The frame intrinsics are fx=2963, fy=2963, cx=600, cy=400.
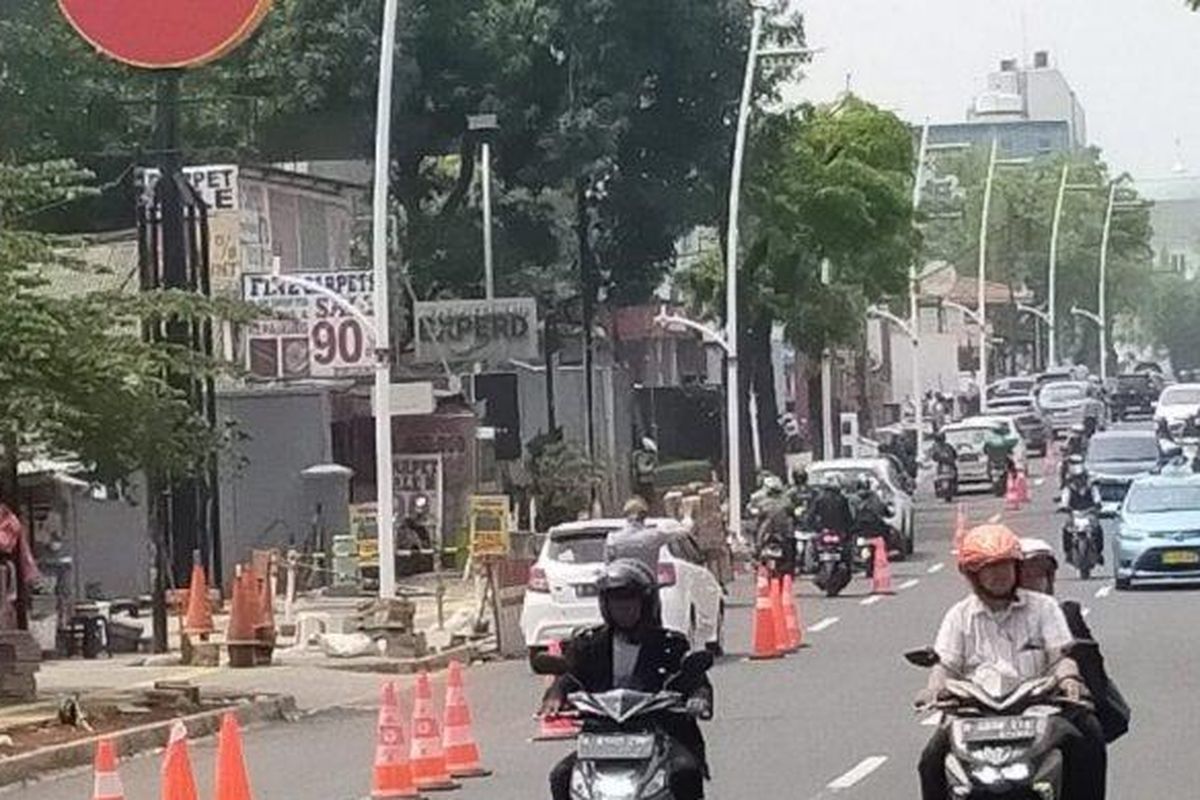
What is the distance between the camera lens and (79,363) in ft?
80.7

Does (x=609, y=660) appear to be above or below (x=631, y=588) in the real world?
below

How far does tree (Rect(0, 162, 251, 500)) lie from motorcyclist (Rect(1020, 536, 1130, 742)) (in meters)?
13.5

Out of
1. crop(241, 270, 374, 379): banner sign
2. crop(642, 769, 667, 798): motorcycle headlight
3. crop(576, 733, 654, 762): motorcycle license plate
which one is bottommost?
crop(642, 769, 667, 798): motorcycle headlight

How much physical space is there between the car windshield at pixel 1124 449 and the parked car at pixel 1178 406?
21.4 m

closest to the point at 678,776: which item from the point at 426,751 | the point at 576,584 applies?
the point at 426,751

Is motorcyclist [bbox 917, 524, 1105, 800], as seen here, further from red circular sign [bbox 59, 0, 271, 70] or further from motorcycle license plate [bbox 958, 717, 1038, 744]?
red circular sign [bbox 59, 0, 271, 70]

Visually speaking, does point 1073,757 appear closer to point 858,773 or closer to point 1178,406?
point 858,773

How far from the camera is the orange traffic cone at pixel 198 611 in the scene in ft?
105

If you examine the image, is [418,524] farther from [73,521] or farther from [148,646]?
[148,646]

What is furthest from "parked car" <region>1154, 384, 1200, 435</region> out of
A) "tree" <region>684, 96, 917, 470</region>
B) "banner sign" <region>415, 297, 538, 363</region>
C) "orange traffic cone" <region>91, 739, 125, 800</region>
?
"orange traffic cone" <region>91, 739, 125, 800</region>

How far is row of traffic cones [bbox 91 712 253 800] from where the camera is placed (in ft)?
46.4

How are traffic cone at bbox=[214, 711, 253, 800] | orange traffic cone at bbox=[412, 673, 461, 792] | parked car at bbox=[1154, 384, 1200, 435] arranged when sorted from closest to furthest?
1. traffic cone at bbox=[214, 711, 253, 800]
2. orange traffic cone at bbox=[412, 673, 461, 792]
3. parked car at bbox=[1154, 384, 1200, 435]

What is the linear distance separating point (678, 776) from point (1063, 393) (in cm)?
7822

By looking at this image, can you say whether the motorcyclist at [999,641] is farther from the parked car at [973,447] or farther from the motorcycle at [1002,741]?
the parked car at [973,447]
